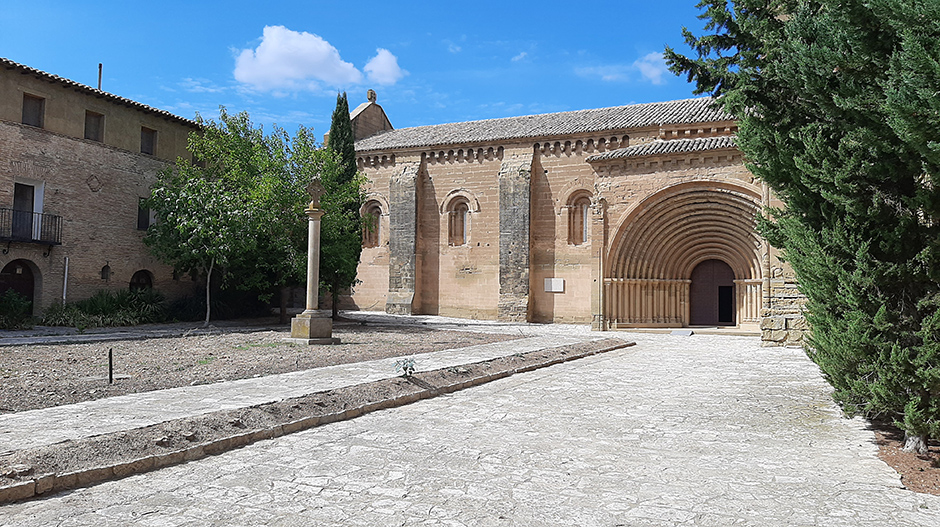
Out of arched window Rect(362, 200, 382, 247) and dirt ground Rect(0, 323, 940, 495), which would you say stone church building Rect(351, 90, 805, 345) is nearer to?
arched window Rect(362, 200, 382, 247)

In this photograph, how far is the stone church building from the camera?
20500 millimetres

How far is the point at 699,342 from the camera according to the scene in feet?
57.8

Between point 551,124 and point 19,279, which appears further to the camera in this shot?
point 551,124

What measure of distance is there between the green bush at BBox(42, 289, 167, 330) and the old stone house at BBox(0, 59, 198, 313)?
19.7 inches

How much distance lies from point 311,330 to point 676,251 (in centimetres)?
1354

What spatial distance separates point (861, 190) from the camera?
17.7 ft

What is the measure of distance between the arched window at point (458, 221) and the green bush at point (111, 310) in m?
11.7

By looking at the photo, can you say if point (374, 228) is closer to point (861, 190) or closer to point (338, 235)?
point (338, 235)

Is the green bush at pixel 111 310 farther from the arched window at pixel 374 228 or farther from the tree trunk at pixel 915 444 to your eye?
the tree trunk at pixel 915 444

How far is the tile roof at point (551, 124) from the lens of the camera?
24.1 metres

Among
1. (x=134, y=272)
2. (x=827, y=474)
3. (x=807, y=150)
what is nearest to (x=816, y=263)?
(x=807, y=150)

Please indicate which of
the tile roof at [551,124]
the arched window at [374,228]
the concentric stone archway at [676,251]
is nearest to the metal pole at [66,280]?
the arched window at [374,228]


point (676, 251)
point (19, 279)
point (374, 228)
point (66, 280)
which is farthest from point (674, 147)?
point (19, 279)

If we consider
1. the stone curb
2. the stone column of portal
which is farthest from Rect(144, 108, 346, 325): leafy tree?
the stone curb
